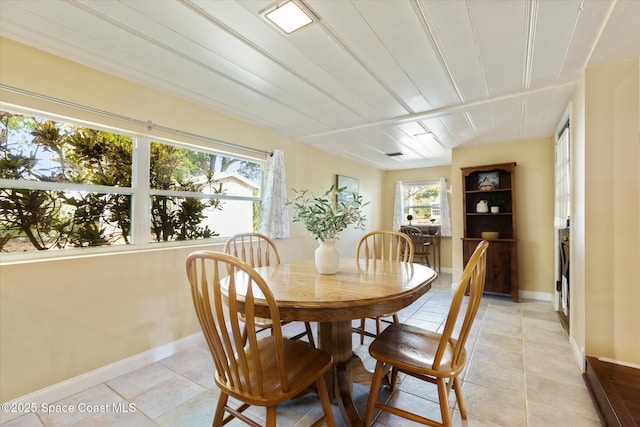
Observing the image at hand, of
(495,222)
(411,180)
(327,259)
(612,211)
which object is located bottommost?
(327,259)

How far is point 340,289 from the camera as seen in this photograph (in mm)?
1412

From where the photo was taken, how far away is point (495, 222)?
425cm

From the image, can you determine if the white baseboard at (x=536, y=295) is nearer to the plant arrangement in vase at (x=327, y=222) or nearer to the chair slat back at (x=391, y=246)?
the chair slat back at (x=391, y=246)

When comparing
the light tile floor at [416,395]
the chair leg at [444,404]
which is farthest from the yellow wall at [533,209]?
the chair leg at [444,404]

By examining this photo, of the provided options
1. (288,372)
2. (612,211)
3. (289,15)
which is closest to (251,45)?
(289,15)

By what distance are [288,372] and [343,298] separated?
1.30 ft

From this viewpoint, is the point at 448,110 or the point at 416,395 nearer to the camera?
the point at 416,395

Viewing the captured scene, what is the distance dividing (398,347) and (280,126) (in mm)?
2619

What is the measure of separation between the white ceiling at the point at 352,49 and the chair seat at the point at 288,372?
1.72 metres

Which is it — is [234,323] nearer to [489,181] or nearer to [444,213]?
[489,181]

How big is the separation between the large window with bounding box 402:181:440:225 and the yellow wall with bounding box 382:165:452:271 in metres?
0.15

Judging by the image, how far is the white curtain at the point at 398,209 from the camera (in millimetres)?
6066

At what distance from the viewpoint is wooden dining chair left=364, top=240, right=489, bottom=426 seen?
4.00 feet

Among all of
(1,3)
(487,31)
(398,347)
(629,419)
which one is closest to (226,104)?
(1,3)
